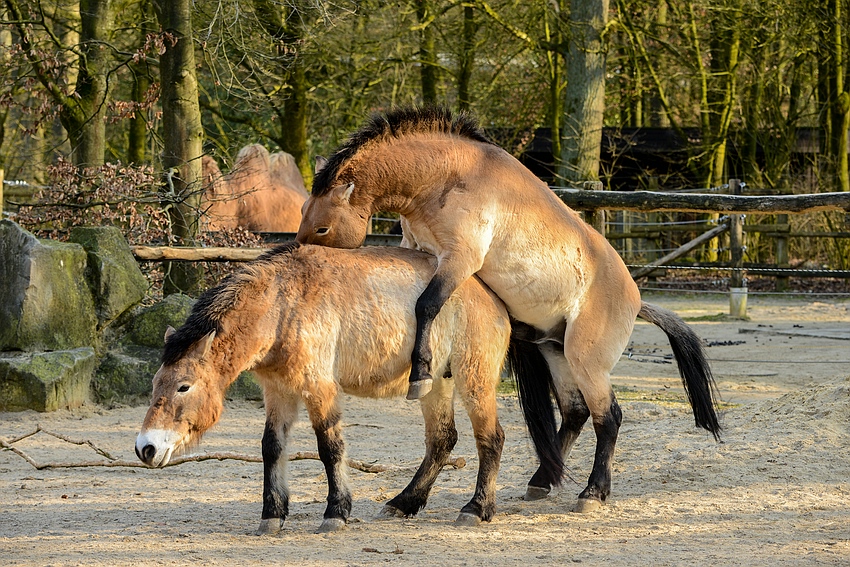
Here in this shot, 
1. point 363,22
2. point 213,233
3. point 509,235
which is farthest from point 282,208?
point 509,235

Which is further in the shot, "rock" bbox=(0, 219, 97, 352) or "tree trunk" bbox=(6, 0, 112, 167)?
"tree trunk" bbox=(6, 0, 112, 167)

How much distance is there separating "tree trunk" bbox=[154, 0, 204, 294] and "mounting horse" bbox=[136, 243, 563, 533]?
476 centimetres

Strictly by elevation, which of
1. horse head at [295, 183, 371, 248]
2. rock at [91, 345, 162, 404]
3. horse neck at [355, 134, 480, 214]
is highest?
horse neck at [355, 134, 480, 214]

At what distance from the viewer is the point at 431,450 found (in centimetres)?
504

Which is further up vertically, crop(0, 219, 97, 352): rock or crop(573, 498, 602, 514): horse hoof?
crop(0, 219, 97, 352): rock

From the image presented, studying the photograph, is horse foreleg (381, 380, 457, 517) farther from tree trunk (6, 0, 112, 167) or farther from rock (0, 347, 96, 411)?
tree trunk (6, 0, 112, 167)

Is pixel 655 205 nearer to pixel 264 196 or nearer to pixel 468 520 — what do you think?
pixel 468 520

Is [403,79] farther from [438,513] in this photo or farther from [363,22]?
[438,513]

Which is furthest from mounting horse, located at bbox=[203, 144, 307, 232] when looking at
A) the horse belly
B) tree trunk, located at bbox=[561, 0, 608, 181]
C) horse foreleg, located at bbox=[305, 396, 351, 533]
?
horse foreleg, located at bbox=[305, 396, 351, 533]

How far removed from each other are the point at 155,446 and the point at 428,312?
1380mm

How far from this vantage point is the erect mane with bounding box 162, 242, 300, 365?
4.36 metres

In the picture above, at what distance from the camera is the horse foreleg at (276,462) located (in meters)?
4.52

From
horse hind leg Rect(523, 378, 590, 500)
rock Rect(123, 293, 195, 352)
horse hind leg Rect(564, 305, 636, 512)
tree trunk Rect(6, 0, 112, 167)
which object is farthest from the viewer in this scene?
tree trunk Rect(6, 0, 112, 167)

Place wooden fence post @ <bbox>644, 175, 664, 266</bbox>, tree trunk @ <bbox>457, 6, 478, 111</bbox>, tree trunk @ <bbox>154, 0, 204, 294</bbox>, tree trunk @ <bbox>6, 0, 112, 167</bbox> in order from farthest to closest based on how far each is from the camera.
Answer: wooden fence post @ <bbox>644, 175, 664, 266</bbox>
tree trunk @ <bbox>457, 6, 478, 111</bbox>
tree trunk @ <bbox>6, 0, 112, 167</bbox>
tree trunk @ <bbox>154, 0, 204, 294</bbox>
